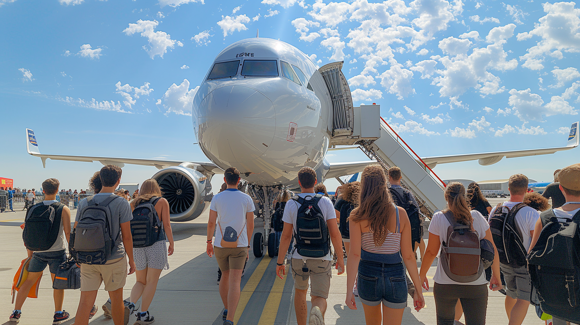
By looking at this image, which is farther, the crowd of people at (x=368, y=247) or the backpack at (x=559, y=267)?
the crowd of people at (x=368, y=247)

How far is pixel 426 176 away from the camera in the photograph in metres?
8.95

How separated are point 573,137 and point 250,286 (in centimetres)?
1427

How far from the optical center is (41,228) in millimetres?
3422

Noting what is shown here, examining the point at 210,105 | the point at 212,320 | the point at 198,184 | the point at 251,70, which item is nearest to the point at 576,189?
the point at 212,320

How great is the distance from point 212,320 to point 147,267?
3.07 feet

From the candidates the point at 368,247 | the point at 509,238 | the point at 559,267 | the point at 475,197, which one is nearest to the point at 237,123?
the point at 368,247

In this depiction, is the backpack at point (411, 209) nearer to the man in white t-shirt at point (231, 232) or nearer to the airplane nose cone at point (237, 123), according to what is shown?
the man in white t-shirt at point (231, 232)

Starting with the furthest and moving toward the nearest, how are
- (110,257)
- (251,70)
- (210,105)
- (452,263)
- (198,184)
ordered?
(198,184) → (251,70) → (210,105) → (110,257) → (452,263)

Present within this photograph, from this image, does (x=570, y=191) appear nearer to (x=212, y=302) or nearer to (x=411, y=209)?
(x=411, y=209)

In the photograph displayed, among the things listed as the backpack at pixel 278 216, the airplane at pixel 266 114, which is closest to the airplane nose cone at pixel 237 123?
the airplane at pixel 266 114

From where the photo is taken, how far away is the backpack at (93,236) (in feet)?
9.38

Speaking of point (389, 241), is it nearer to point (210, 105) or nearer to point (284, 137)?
point (284, 137)

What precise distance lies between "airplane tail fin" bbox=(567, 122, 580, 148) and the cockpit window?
13581 mm

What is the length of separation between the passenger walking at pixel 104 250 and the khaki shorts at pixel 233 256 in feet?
2.89
